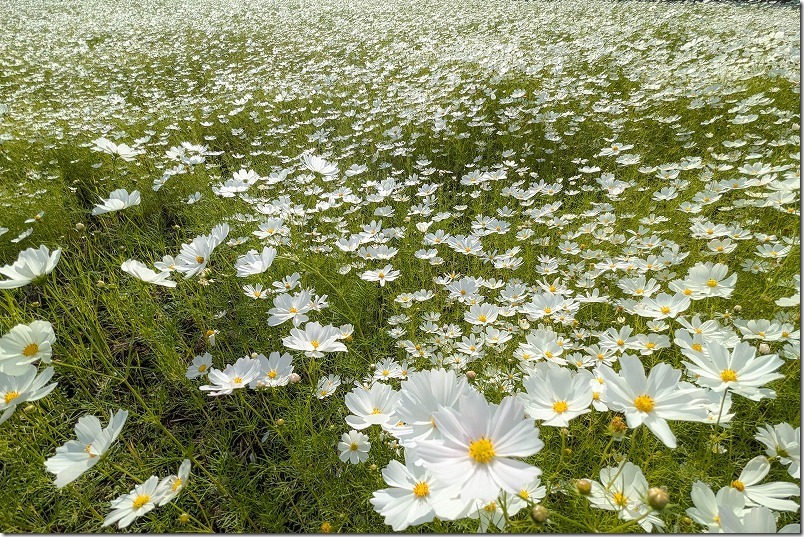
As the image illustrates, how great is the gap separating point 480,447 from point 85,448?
83 centimetres

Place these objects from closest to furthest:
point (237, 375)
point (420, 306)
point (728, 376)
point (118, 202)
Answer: point (728, 376) → point (237, 375) → point (118, 202) → point (420, 306)

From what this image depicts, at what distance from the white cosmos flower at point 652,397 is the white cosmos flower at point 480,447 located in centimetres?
21

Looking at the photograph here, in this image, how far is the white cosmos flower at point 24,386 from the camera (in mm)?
900

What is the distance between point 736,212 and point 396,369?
6.86 feet

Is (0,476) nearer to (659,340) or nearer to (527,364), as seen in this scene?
(527,364)

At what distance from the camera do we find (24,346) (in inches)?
38.6

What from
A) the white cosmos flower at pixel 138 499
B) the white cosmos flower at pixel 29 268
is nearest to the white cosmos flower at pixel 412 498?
the white cosmos flower at pixel 138 499

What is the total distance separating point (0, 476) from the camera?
1.37 m

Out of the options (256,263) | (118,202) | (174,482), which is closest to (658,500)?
(174,482)

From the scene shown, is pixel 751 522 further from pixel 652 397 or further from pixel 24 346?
pixel 24 346

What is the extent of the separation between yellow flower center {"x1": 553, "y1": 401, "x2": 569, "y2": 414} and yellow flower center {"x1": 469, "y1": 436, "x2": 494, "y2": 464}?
198mm

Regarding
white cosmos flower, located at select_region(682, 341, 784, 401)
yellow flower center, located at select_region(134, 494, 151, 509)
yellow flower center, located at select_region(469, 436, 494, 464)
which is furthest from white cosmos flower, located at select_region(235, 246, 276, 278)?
white cosmos flower, located at select_region(682, 341, 784, 401)

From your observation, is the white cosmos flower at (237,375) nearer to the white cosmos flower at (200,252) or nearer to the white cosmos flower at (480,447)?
the white cosmos flower at (200,252)

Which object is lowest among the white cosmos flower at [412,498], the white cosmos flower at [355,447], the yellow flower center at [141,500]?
the white cosmos flower at [355,447]
